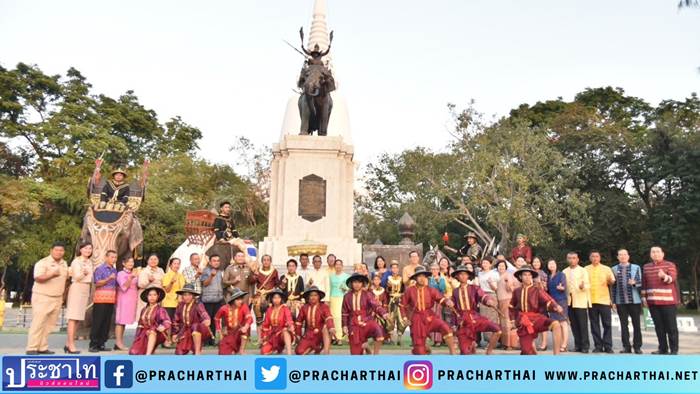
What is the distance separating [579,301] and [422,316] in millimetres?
2973

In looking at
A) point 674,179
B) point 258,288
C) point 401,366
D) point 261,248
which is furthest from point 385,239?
point 401,366

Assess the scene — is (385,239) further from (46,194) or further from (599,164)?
(46,194)

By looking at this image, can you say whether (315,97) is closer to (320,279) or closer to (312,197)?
(312,197)

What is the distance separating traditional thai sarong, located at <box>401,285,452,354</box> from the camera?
295 inches

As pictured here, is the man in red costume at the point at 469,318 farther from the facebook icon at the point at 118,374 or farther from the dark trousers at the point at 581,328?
the facebook icon at the point at 118,374

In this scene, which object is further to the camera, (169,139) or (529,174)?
(169,139)

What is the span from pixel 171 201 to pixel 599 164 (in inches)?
904

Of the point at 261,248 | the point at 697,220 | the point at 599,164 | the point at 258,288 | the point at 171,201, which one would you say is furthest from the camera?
the point at 171,201

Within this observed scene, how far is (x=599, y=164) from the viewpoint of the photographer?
29.2 metres

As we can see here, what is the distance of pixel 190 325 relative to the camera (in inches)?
303

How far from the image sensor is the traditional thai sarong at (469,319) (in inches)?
301

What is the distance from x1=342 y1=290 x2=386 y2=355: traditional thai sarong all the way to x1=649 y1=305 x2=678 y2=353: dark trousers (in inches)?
161

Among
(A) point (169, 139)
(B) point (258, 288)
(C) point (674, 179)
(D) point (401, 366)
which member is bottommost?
(D) point (401, 366)

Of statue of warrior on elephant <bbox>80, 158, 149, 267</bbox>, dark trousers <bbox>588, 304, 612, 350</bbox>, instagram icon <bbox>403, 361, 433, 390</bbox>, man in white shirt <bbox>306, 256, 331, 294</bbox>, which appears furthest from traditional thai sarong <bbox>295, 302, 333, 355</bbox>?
dark trousers <bbox>588, 304, 612, 350</bbox>
